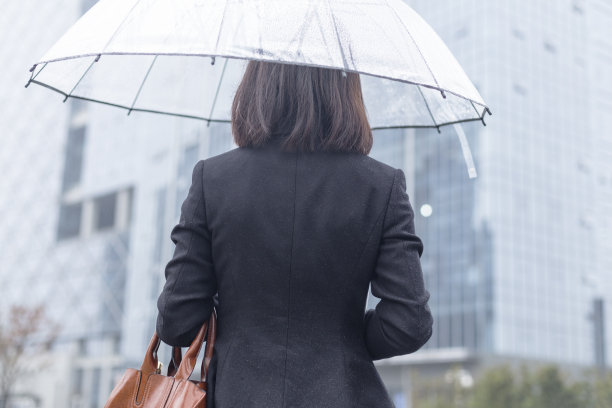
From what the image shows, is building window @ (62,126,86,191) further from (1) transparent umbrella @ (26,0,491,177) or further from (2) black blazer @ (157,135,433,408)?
(2) black blazer @ (157,135,433,408)

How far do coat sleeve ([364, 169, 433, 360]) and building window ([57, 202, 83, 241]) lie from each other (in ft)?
199

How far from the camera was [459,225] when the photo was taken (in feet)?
136

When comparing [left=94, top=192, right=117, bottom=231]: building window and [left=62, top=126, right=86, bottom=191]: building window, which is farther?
[left=62, top=126, right=86, bottom=191]: building window

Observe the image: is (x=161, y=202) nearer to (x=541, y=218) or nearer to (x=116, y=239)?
(x=116, y=239)

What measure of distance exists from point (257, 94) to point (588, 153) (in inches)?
1899

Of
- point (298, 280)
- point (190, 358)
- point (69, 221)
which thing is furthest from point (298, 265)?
point (69, 221)

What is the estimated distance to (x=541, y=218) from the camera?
43812mm

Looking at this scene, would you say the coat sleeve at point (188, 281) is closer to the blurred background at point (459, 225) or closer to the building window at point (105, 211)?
the blurred background at point (459, 225)

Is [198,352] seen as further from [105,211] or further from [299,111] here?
[105,211]

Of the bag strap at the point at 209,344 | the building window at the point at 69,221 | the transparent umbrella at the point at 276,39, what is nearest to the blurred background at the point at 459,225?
the building window at the point at 69,221

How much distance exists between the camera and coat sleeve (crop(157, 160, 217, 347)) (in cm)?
194

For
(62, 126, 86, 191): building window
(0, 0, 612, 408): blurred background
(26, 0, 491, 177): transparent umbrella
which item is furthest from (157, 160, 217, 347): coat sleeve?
(62, 126, 86, 191): building window

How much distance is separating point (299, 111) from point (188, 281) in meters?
0.50

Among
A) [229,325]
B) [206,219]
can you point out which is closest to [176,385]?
[229,325]
